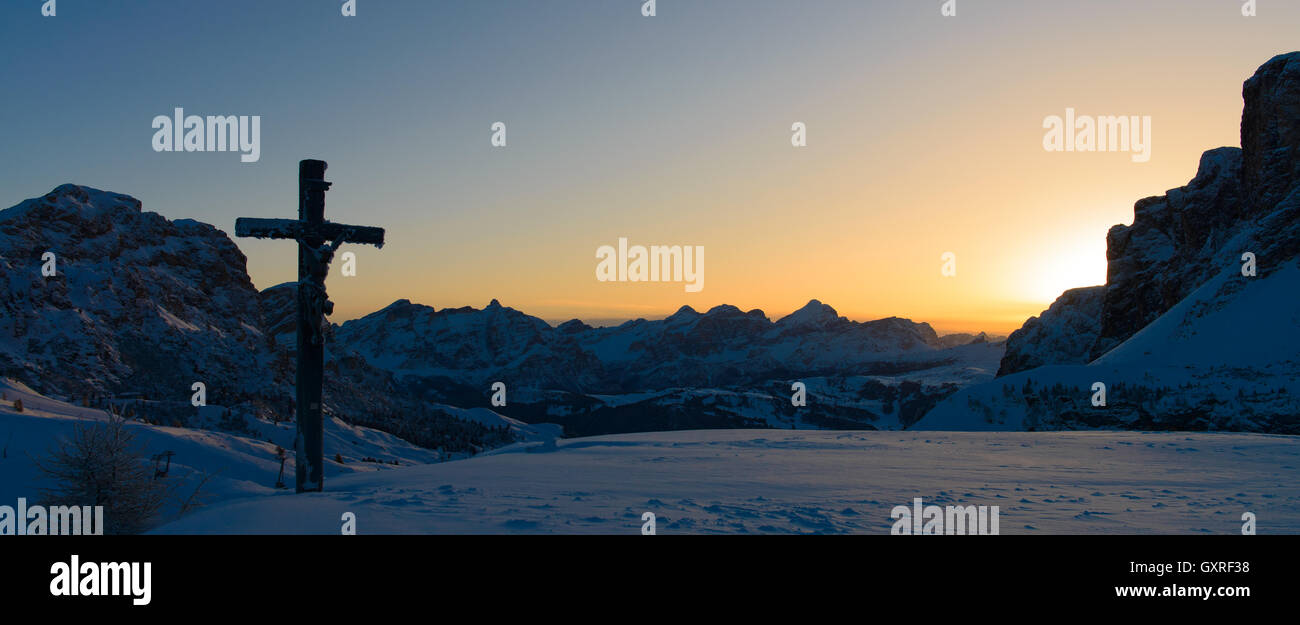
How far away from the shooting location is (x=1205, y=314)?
5469 centimetres

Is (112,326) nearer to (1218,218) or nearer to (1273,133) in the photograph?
(1218,218)

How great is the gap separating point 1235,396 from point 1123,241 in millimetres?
77818

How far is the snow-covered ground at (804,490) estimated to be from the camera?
8.12 metres

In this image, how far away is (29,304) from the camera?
134750 millimetres

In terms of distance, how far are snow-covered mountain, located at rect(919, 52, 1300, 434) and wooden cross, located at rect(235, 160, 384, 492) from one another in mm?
37712

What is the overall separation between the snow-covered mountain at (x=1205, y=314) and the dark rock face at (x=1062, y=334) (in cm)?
2350

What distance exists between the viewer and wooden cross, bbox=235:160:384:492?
11633mm

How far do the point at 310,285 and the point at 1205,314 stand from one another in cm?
6175

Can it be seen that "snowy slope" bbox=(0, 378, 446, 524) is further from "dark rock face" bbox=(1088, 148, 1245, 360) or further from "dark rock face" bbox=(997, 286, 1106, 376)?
"dark rock face" bbox=(997, 286, 1106, 376)
